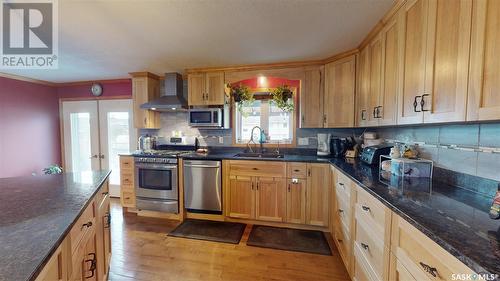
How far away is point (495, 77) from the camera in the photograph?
2.91 feet

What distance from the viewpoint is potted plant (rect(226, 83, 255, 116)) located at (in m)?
3.23

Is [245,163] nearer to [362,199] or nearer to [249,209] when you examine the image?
[249,209]

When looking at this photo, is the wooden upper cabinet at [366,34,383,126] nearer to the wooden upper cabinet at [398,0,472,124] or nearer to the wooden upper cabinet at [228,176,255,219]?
the wooden upper cabinet at [398,0,472,124]

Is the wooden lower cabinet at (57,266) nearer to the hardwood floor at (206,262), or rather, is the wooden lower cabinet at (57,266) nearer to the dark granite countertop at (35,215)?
the dark granite countertop at (35,215)

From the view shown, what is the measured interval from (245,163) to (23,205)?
6.96ft

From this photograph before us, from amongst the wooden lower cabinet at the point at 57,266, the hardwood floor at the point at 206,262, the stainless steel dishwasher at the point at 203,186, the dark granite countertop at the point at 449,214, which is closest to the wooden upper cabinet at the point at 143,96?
the stainless steel dishwasher at the point at 203,186

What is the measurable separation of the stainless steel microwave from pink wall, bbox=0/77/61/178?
300 cm

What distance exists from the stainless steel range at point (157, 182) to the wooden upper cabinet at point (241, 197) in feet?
2.78

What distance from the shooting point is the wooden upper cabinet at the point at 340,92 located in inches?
103

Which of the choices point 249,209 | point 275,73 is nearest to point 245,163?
point 249,209

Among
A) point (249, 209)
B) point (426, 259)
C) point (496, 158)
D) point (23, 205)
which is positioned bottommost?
point (249, 209)

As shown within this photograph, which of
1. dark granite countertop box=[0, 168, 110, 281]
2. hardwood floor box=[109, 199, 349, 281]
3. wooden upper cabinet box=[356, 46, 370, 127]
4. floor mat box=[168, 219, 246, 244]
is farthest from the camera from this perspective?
floor mat box=[168, 219, 246, 244]

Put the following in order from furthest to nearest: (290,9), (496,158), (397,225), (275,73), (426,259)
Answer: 1. (275,73)
2. (290,9)
3. (496,158)
4. (397,225)
5. (426,259)

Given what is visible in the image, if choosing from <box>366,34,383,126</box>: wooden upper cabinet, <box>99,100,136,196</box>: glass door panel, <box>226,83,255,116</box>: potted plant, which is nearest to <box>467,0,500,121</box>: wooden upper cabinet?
<box>366,34,383,126</box>: wooden upper cabinet
